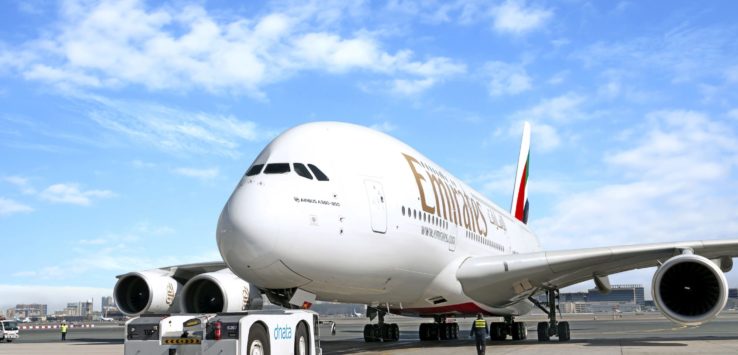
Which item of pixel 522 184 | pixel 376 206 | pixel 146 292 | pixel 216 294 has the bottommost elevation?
pixel 216 294

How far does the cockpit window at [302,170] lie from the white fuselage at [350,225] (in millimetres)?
87

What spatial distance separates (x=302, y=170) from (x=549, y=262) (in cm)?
693

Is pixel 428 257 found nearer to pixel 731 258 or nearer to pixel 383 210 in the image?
pixel 383 210

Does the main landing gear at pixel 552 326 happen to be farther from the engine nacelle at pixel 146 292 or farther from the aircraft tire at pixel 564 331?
the engine nacelle at pixel 146 292

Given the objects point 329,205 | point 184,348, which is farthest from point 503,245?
point 184,348

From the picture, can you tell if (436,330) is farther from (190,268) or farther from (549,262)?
(190,268)

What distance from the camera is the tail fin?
30.0 m

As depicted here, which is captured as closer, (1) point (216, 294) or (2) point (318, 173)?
(2) point (318, 173)

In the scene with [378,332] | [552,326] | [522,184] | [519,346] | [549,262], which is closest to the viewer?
[549,262]

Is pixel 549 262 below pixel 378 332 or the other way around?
the other way around

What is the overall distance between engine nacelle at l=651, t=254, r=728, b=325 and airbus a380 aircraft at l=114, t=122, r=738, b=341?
24 millimetres

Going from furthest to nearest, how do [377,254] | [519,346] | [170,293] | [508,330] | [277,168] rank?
[508,330], [170,293], [519,346], [377,254], [277,168]

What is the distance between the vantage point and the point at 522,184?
31.3 metres

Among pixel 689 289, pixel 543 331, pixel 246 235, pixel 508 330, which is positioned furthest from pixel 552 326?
pixel 246 235
